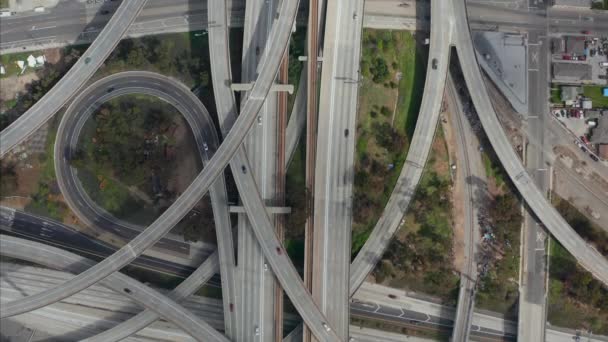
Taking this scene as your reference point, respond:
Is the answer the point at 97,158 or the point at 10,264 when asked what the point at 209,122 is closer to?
the point at 97,158

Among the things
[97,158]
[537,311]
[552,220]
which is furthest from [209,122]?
[537,311]

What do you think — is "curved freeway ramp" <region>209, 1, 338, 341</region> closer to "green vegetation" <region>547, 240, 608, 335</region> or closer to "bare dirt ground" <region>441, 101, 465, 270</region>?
"bare dirt ground" <region>441, 101, 465, 270</region>

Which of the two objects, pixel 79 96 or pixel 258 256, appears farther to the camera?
pixel 79 96

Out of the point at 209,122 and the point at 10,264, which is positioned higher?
the point at 209,122

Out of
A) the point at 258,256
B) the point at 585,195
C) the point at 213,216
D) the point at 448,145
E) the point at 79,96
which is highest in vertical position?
the point at 79,96

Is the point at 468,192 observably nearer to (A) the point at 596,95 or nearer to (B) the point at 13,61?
(A) the point at 596,95

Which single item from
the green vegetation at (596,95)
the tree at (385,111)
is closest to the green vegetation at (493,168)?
the tree at (385,111)
